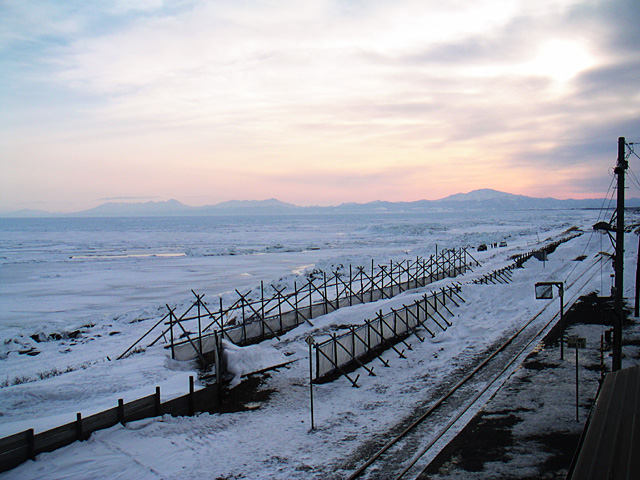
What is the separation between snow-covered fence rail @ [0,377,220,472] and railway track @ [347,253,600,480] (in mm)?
6438

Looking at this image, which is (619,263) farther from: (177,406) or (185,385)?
(185,385)

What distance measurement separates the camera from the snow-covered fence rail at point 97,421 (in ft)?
37.9

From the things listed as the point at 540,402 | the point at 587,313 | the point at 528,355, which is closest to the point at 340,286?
the point at 587,313

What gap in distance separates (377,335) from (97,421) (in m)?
13.0

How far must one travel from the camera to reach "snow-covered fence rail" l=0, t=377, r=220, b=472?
11555mm

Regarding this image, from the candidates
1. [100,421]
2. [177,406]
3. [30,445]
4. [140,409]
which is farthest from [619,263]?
[30,445]

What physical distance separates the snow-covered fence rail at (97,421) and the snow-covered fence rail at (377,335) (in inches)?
182

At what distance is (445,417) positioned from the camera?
576 inches

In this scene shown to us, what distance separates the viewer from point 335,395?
17.2 m

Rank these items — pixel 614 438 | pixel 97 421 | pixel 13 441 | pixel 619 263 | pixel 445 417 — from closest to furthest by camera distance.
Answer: pixel 614 438, pixel 13 441, pixel 97 421, pixel 445 417, pixel 619 263

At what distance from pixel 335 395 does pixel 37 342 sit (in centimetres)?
1817

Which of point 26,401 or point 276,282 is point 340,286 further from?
point 26,401

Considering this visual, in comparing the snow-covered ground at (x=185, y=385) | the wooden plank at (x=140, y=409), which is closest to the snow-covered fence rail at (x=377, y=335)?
the snow-covered ground at (x=185, y=385)

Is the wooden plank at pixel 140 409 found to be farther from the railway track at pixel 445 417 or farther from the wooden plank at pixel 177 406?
the railway track at pixel 445 417
